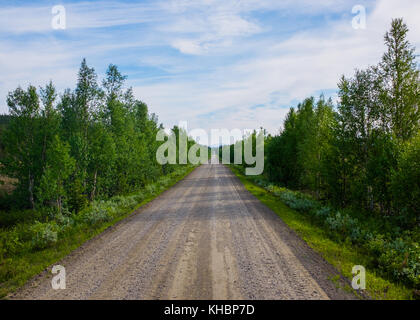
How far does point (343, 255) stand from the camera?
820 cm

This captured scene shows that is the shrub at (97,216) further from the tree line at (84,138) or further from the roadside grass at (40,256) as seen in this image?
the tree line at (84,138)

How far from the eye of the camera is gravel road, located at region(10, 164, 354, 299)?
5.73m

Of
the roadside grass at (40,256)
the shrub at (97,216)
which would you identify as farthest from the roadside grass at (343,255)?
the shrub at (97,216)

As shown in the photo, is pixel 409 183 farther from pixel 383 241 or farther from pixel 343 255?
pixel 343 255

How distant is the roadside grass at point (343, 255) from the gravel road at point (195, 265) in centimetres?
41

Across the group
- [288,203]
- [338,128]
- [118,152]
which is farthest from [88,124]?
[338,128]

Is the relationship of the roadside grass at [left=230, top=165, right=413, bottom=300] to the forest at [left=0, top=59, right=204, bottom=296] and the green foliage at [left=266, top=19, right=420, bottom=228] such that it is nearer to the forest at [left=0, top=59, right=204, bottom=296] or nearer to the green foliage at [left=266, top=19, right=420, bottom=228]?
the green foliage at [left=266, top=19, right=420, bottom=228]

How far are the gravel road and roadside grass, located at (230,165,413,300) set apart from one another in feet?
1.35

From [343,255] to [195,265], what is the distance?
5236mm
